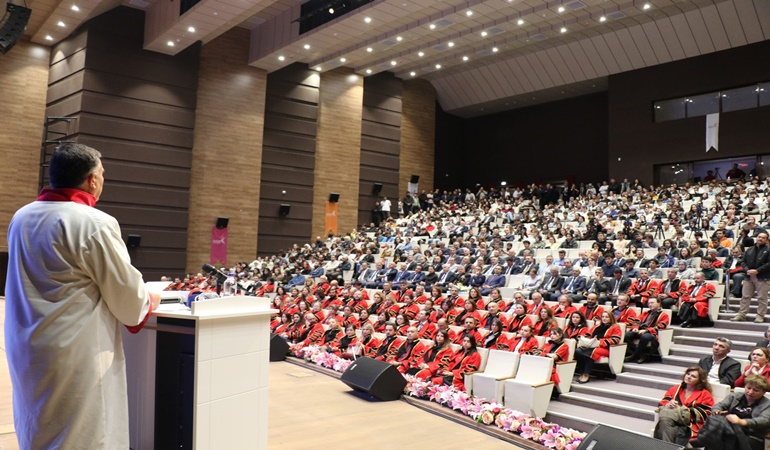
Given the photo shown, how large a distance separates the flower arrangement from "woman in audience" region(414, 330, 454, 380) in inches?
→ 8.9

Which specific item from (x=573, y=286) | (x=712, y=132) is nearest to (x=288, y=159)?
(x=573, y=286)

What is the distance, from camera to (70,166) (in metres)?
1.58

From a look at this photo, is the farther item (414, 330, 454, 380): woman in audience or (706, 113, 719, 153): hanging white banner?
(706, 113, 719, 153): hanging white banner

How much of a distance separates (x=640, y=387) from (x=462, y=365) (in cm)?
184

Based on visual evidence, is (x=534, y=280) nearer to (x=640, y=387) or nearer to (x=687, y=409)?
(x=640, y=387)

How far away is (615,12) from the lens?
14.4 metres

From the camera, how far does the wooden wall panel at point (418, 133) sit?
70.0 feet

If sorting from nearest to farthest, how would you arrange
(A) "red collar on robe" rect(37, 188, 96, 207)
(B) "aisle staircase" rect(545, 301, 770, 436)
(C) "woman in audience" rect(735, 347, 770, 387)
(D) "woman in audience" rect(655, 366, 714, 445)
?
(A) "red collar on robe" rect(37, 188, 96, 207)
(D) "woman in audience" rect(655, 366, 714, 445)
(C) "woman in audience" rect(735, 347, 770, 387)
(B) "aisle staircase" rect(545, 301, 770, 436)

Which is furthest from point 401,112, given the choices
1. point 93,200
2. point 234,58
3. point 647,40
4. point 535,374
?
point 93,200

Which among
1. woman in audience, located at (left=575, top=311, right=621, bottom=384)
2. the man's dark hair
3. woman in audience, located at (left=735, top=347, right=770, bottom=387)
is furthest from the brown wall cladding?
the man's dark hair

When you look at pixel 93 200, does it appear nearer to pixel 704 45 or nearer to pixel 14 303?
pixel 14 303

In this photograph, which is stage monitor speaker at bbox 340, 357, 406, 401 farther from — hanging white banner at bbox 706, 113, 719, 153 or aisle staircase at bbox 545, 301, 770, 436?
hanging white banner at bbox 706, 113, 719, 153

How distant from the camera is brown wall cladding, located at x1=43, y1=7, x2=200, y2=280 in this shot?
570 inches

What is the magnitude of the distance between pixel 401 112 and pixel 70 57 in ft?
34.6
